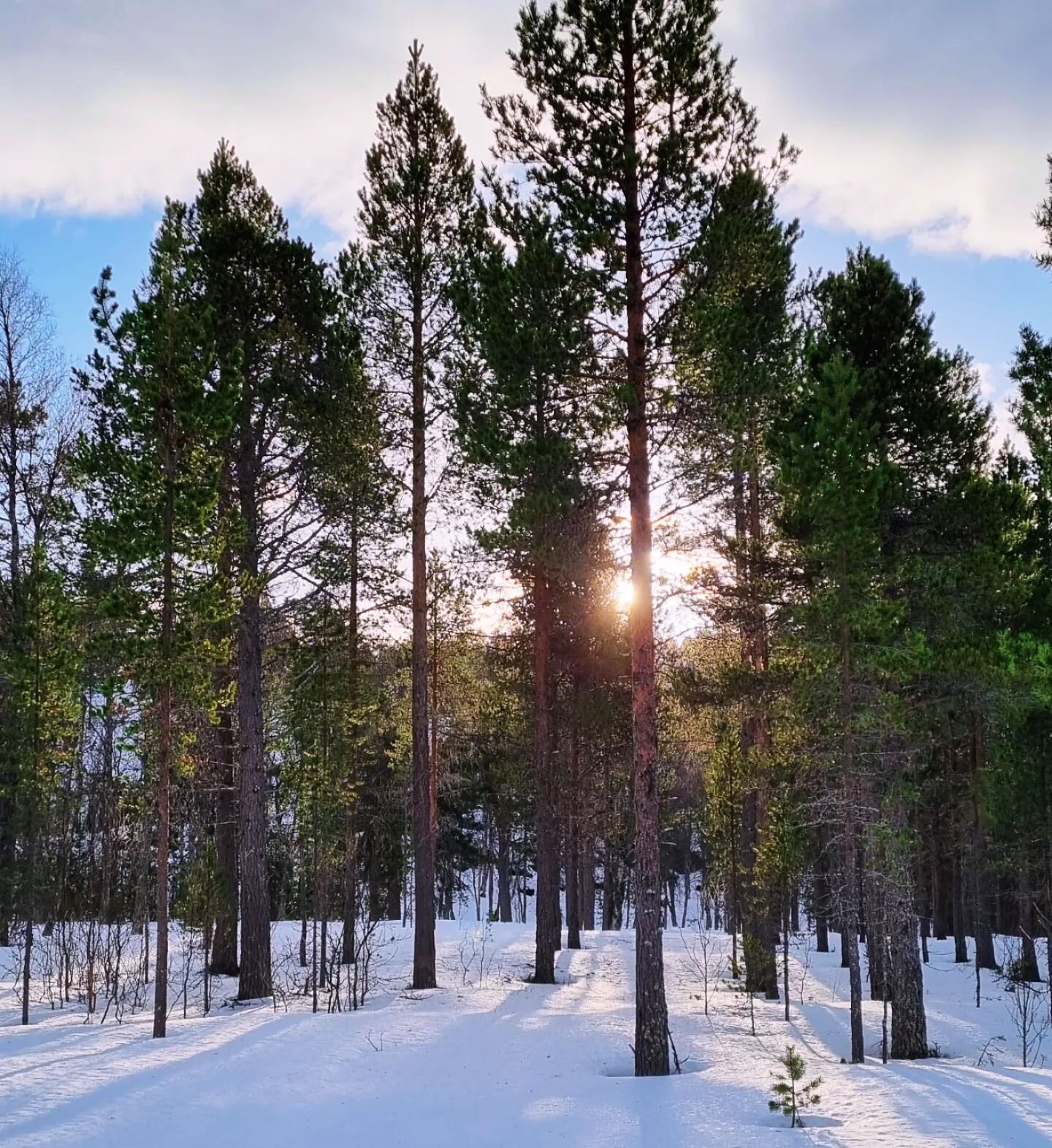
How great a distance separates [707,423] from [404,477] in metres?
6.73

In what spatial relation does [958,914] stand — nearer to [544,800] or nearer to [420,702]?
[544,800]

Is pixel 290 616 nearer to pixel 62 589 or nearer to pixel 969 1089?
pixel 62 589

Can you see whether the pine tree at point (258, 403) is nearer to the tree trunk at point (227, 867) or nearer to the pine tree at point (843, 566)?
the tree trunk at point (227, 867)

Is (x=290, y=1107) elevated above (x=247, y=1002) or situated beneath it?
elevated above

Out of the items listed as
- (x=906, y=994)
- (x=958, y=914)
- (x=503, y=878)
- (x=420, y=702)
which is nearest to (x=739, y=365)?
(x=420, y=702)

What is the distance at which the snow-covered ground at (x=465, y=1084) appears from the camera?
23.6 ft

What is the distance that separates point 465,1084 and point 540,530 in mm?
6103

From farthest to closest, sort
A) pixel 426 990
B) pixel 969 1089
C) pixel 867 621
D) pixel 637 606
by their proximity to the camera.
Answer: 1. pixel 426 990
2. pixel 867 621
3. pixel 637 606
4. pixel 969 1089

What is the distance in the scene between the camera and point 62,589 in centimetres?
1330

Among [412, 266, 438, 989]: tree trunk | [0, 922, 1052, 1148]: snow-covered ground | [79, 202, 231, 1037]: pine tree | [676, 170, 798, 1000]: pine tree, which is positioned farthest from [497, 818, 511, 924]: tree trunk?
[79, 202, 231, 1037]: pine tree

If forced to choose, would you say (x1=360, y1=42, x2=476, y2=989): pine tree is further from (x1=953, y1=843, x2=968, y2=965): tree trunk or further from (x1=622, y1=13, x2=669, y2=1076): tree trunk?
(x1=953, y1=843, x2=968, y2=965): tree trunk

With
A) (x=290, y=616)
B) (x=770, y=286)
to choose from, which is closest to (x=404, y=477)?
(x=290, y=616)

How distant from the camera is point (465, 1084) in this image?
8945 millimetres

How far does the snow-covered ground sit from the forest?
79 centimetres
